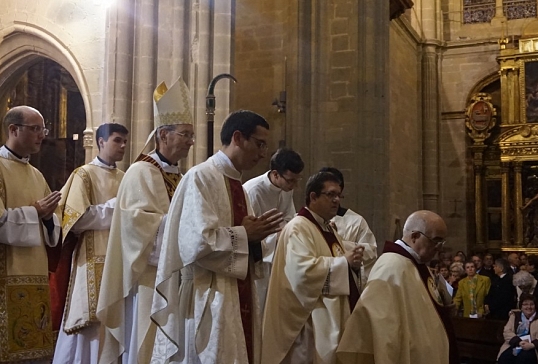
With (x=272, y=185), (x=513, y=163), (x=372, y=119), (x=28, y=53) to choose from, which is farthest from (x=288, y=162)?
(x=513, y=163)

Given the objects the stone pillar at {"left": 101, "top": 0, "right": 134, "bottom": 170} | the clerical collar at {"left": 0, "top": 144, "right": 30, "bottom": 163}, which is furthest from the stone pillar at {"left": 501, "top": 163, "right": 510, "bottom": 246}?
the clerical collar at {"left": 0, "top": 144, "right": 30, "bottom": 163}

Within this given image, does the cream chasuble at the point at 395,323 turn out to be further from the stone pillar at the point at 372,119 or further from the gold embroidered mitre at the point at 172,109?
the stone pillar at the point at 372,119

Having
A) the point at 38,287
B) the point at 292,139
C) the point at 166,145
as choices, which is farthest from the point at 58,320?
the point at 292,139

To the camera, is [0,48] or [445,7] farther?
[445,7]

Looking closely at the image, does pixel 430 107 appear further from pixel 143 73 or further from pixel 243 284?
pixel 243 284

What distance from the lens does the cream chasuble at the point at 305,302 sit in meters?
3.98

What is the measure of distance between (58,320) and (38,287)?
811 mm

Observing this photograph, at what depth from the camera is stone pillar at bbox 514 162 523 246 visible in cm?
1744

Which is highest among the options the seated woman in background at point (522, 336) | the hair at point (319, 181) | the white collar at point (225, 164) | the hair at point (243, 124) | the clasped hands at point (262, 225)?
the hair at point (243, 124)

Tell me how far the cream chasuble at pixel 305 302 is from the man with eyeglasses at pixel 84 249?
4.36ft

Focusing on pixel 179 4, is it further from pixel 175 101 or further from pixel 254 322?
pixel 254 322

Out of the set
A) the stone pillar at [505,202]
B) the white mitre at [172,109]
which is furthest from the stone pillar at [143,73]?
the stone pillar at [505,202]

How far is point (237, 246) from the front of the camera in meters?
3.23

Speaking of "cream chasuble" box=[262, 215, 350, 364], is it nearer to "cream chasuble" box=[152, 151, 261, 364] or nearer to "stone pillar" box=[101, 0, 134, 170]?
"cream chasuble" box=[152, 151, 261, 364]
